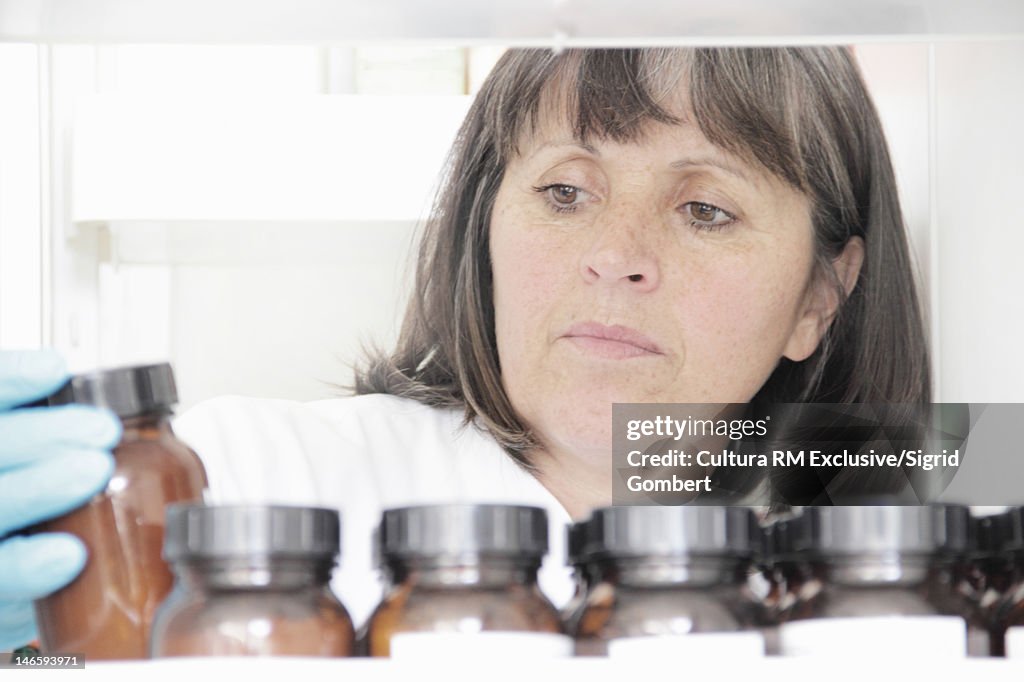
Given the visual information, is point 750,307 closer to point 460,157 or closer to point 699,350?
point 699,350

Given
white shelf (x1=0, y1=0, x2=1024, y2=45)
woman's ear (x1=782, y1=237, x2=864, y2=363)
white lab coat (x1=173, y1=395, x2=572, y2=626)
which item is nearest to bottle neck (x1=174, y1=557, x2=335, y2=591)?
white shelf (x1=0, y1=0, x2=1024, y2=45)

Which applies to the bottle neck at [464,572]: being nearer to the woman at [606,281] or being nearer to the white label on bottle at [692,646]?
the white label on bottle at [692,646]

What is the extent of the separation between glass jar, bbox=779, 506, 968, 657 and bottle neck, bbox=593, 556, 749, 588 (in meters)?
0.03

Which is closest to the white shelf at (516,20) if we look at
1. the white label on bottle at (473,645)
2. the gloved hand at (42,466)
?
the gloved hand at (42,466)

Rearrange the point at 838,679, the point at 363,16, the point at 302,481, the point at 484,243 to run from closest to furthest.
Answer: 1. the point at 838,679
2. the point at 363,16
3. the point at 302,481
4. the point at 484,243

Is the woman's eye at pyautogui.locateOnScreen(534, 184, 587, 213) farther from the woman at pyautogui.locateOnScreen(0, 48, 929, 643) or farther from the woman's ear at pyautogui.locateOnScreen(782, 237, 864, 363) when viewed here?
the woman's ear at pyautogui.locateOnScreen(782, 237, 864, 363)

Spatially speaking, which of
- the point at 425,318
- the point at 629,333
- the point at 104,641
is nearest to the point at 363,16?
the point at 104,641

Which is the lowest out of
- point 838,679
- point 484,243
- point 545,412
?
point 838,679

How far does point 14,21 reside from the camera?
1.70ft

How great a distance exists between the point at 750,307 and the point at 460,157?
1.03ft

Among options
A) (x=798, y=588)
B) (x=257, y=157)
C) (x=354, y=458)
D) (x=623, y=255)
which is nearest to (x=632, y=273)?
(x=623, y=255)

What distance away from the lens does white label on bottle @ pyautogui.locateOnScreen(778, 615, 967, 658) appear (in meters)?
0.40

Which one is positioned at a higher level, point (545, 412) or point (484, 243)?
point (484, 243)

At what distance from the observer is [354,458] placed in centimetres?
99
